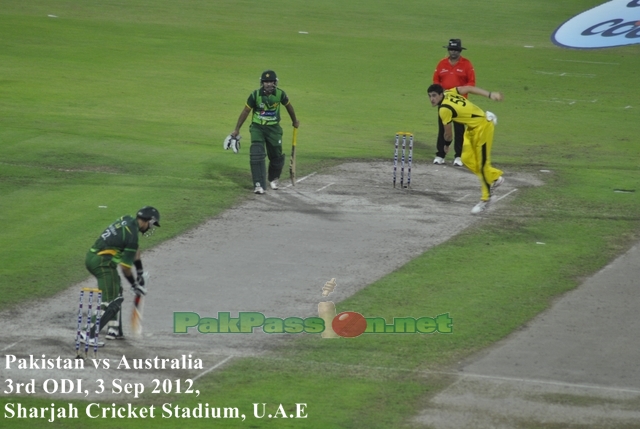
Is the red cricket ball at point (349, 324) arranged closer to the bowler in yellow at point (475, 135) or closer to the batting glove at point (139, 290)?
the batting glove at point (139, 290)

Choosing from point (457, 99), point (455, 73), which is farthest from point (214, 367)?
point (455, 73)

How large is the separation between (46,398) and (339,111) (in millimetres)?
19249

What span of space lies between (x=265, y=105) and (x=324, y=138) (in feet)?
19.7

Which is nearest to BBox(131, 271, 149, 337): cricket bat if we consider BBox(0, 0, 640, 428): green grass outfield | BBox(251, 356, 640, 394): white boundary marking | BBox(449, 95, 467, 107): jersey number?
BBox(0, 0, 640, 428): green grass outfield

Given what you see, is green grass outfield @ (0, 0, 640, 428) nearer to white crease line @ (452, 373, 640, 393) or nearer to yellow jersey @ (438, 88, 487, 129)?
white crease line @ (452, 373, 640, 393)

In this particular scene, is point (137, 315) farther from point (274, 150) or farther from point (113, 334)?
point (274, 150)

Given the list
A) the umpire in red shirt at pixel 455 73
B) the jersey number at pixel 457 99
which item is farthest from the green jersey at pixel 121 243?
the umpire in red shirt at pixel 455 73

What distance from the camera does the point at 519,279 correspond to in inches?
699

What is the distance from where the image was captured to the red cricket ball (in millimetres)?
15344

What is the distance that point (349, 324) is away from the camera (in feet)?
50.9

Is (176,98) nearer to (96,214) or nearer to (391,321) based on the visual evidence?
(96,214)

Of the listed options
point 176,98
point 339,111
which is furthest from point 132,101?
point 339,111

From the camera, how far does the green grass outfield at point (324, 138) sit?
1480 cm

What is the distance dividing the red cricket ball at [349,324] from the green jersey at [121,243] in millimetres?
2737
